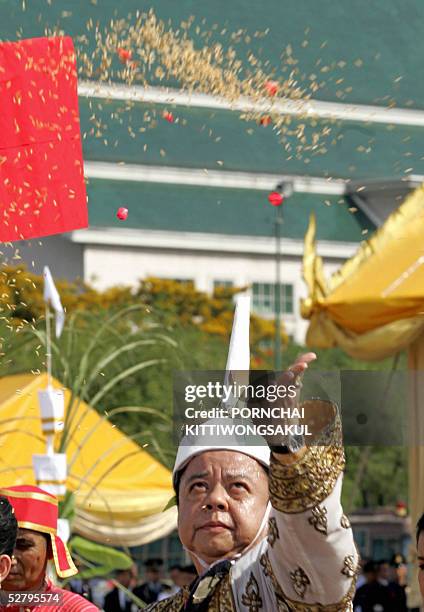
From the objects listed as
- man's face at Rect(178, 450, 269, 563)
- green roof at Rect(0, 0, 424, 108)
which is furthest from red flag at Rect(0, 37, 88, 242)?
man's face at Rect(178, 450, 269, 563)

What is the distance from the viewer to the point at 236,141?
1209cm

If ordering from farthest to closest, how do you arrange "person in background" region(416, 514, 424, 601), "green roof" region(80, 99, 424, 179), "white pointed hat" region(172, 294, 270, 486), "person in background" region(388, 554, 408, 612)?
"person in background" region(388, 554, 408, 612) < "green roof" region(80, 99, 424, 179) < "person in background" region(416, 514, 424, 601) < "white pointed hat" region(172, 294, 270, 486)

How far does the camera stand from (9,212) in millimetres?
4090

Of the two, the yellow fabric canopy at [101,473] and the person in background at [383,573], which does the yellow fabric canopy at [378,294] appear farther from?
the person in background at [383,573]

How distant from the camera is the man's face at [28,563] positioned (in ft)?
13.4

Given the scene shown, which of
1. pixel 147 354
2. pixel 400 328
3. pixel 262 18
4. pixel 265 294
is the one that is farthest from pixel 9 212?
pixel 265 294

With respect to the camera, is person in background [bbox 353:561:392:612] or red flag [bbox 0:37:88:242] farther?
person in background [bbox 353:561:392:612]

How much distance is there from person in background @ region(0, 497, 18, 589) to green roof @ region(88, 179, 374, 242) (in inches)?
792

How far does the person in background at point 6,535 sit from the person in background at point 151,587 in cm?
936

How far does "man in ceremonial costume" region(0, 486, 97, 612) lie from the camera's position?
4062mm

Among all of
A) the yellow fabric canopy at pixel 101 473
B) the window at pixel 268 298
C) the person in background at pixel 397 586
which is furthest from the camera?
the window at pixel 268 298

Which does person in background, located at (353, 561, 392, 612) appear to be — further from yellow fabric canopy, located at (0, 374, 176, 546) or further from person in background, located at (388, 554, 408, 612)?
yellow fabric canopy, located at (0, 374, 176, 546)

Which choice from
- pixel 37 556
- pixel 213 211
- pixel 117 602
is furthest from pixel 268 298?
pixel 37 556

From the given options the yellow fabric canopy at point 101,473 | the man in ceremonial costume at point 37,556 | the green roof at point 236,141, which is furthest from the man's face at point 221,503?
the yellow fabric canopy at point 101,473
